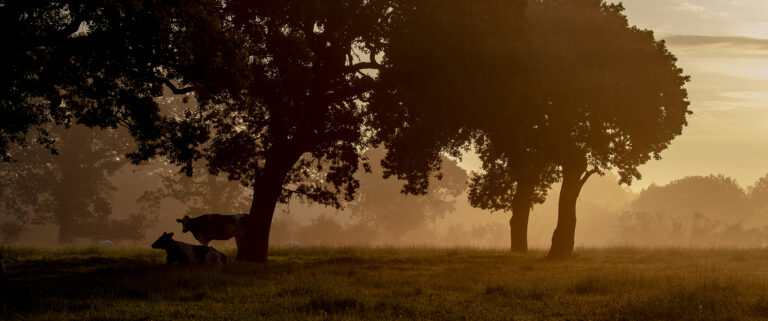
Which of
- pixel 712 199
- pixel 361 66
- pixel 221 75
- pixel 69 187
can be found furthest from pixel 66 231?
pixel 712 199

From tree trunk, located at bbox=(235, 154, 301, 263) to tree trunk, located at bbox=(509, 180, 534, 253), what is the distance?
16.0m

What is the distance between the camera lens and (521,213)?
37.2 meters

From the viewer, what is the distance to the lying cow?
28.4m

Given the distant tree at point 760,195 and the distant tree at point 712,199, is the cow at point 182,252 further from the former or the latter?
the distant tree at point 760,195

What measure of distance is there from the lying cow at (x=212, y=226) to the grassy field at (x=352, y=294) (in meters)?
7.07

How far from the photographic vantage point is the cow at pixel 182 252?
20562 millimetres

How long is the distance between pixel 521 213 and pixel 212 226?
59.3 feet

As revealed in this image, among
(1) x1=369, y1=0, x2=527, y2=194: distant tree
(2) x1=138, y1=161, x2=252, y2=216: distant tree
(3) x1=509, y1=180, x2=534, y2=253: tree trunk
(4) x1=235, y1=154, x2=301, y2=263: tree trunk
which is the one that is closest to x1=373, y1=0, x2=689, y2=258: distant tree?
(1) x1=369, y1=0, x2=527, y2=194: distant tree

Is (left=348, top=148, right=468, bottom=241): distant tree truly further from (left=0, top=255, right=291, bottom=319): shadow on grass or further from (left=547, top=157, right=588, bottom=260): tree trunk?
(left=0, top=255, right=291, bottom=319): shadow on grass

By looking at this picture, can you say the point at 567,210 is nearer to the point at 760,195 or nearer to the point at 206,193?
the point at 206,193

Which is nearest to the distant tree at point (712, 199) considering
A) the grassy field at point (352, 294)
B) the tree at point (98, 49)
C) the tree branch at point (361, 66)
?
the tree branch at point (361, 66)

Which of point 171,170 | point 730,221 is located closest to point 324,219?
point 171,170

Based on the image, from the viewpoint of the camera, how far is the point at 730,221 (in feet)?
420

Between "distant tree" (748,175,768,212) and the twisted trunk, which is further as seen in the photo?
"distant tree" (748,175,768,212)
